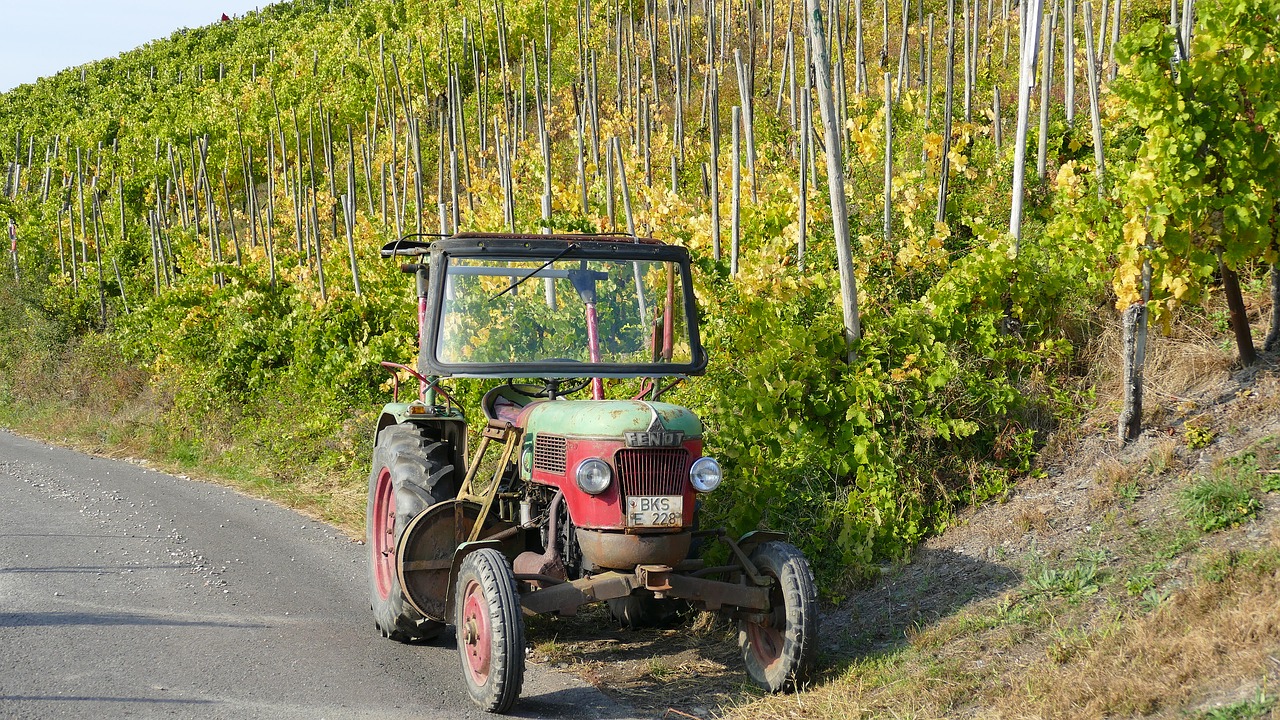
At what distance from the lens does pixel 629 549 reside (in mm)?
5086

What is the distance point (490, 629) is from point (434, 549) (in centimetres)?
101

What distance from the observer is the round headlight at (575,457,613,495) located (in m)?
5.07

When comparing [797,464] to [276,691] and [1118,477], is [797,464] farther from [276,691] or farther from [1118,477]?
[276,691]

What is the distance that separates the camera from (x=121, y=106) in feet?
119

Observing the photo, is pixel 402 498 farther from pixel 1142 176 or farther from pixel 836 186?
pixel 1142 176

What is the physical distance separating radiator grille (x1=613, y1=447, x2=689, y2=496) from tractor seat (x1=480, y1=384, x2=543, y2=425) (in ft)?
3.60

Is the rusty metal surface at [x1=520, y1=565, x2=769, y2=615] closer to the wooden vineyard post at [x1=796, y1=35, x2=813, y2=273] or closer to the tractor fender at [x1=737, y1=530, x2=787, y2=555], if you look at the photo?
the tractor fender at [x1=737, y1=530, x2=787, y2=555]

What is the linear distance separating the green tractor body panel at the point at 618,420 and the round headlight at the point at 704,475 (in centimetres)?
14

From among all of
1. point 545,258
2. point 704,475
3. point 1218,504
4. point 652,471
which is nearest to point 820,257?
point 545,258

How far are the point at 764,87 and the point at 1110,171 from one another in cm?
1103

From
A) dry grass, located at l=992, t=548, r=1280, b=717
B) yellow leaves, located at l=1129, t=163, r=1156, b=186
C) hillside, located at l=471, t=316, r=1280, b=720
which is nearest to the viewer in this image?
dry grass, located at l=992, t=548, r=1280, b=717

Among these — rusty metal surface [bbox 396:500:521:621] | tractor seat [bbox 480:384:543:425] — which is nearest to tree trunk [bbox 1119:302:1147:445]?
tractor seat [bbox 480:384:543:425]

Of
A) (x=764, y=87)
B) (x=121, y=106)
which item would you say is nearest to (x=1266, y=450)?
(x=764, y=87)

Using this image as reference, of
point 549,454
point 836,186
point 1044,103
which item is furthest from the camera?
point 1044,103
